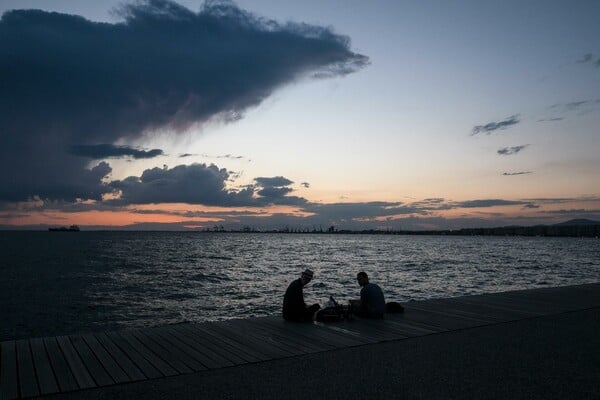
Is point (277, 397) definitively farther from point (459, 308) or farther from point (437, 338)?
point (459, 308)

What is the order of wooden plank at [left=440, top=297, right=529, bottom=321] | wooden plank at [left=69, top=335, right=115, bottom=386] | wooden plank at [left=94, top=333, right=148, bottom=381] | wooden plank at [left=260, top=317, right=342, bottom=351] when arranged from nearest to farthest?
wooden plank at [left=69, top=335, right=115, bottom=386]
wooden plank at [left=94, top=333, right=148, bottom=381]
wooden plank at [left=260, top=317, right=342, bottom=351]
wooden plank at [left=440, top=297, right=529, bottom=321]

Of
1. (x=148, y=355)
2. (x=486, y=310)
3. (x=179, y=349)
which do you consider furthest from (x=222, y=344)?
(x=486, y=310)

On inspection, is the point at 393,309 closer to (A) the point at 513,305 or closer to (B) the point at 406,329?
(B) the point at 406,329

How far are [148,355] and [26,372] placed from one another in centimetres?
190

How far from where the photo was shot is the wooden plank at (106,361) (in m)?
6.43

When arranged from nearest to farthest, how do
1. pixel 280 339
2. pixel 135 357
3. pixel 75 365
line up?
pixel 75 365 < pixel 135 357 < pixel 280 339

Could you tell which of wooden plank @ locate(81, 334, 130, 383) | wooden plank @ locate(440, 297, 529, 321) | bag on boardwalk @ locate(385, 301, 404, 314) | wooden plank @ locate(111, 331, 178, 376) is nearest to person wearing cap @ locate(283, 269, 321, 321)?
bag on boardwalk @ locate(385, 301, 404, 314)

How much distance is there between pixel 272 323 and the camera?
10430 millimetres

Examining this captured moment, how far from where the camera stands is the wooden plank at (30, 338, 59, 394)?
5.99 metres

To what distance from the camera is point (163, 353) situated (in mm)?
7742

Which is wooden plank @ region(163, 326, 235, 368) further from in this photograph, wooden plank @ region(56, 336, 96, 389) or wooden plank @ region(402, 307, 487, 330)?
wooden plank @ region(402, 307, 487, 330)

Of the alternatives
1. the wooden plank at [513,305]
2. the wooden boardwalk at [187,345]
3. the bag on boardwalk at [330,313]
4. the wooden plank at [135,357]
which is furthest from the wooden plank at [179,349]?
the wooden plank at [513,305]

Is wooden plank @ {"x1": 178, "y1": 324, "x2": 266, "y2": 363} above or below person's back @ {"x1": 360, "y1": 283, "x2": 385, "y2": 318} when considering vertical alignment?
below

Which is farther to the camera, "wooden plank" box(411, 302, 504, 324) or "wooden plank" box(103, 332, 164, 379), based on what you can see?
"wooden plank" box(411, 302, 504, 324)
